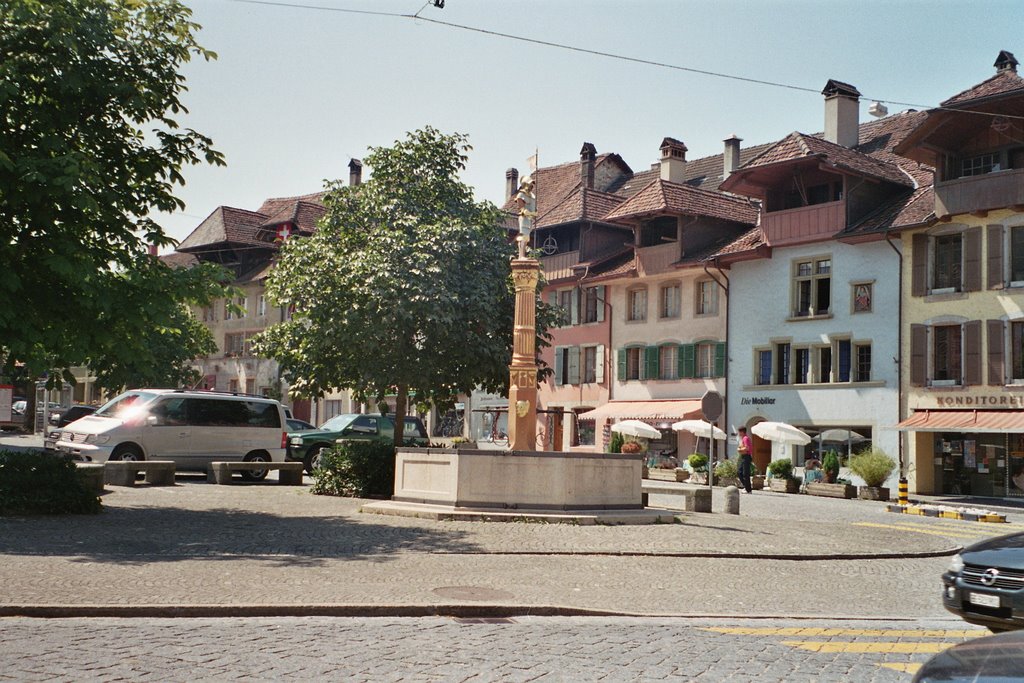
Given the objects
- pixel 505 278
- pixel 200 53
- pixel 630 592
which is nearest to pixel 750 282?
pixel 505 278

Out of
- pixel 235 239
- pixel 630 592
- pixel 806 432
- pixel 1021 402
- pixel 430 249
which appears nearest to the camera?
pixel 630 592

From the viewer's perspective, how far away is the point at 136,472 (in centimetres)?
2483

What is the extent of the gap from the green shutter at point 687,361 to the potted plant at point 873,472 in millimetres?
11444

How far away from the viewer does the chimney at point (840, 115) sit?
152 ft

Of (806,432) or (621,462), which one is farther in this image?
(806,432)

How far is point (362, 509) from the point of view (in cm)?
1994

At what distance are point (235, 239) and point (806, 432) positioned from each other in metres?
39.2

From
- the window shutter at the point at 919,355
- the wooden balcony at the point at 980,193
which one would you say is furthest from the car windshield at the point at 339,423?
the wooden balcony at the point at 980,193

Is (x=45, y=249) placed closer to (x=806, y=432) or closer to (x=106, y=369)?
(x=106, y=369)

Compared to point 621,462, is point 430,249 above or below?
above

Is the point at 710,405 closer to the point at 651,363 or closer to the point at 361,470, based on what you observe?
the point at 361,470

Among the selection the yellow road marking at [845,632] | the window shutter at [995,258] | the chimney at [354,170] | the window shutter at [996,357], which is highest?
the chimney at [354,170]

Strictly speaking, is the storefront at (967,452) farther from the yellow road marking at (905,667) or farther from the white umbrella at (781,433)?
the yellow road marking at (905,667)

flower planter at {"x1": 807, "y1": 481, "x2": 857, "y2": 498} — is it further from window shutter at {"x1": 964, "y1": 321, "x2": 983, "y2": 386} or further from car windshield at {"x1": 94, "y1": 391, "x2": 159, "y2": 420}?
car windshield at {"x1": 94, "y1": 391, "x2": 159, "y2": 420}
